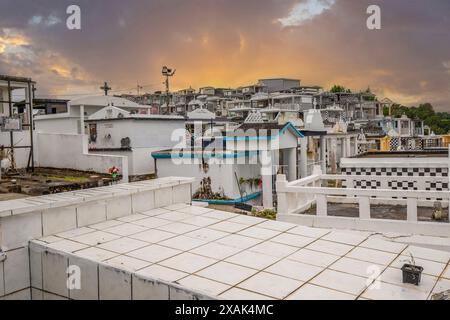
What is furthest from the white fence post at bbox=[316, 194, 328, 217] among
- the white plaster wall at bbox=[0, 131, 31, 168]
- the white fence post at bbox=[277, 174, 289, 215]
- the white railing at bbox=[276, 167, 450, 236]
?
the white plaster wall at bbox=[0, 131, 31, 168]

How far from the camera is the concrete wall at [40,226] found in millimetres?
4520

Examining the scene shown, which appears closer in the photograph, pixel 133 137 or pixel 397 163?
pixel 397 163

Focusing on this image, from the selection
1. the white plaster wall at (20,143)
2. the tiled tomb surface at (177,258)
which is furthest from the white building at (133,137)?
the tiled tomb surface at (177,258)

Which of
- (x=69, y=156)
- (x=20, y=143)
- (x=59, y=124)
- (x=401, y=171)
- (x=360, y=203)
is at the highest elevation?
(x=59, y=124)

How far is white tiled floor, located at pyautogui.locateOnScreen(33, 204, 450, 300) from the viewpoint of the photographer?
3.79 metres

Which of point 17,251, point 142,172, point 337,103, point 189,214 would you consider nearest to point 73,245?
point 17,251

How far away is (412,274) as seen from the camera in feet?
12.9

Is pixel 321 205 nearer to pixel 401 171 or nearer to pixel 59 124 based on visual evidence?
pixel 401 171

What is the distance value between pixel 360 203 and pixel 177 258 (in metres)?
5.71

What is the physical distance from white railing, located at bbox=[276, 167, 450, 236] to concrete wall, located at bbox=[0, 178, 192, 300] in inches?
183

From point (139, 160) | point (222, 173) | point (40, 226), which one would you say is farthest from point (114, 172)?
point (139, 160)

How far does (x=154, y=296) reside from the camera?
12.4 feet

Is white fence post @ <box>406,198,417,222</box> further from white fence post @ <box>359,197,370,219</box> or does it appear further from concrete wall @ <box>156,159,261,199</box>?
concrete wall @ <box>156,159,261,199</box>
